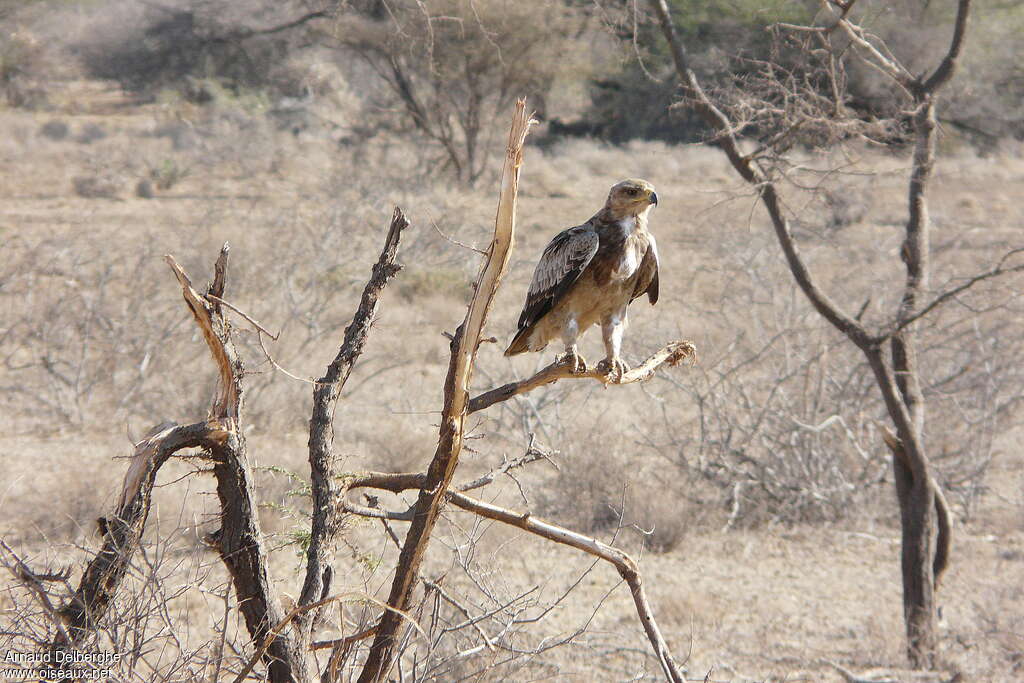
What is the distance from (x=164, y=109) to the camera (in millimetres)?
30031

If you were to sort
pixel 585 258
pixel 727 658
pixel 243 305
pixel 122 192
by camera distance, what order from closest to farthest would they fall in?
pixel 585 258, pixel 727 658, pixel 243 305, pixel 122 192

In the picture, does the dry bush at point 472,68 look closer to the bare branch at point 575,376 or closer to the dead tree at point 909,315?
the dead tree at point 909,315

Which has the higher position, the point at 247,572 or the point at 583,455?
the point at 247,572

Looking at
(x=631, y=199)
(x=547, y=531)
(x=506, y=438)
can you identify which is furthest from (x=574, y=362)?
(x=506, y=438)

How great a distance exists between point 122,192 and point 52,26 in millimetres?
15445

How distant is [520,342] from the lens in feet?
13.7

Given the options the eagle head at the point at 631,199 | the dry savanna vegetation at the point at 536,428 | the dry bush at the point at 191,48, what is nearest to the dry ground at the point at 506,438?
the dry savanna vegetation at the point at 536,428

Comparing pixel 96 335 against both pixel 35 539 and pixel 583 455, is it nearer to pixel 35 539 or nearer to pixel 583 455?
pixel 35 539

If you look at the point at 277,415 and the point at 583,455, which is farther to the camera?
the point at 277,415

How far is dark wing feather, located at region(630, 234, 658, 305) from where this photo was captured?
156 inches

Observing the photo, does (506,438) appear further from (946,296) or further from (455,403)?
(455,403)

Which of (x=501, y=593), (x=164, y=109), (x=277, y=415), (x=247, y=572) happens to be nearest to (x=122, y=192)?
(x=164, y=109)

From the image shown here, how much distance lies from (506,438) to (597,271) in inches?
173

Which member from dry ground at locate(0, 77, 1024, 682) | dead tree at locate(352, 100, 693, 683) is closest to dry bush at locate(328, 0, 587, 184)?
dry ground at locate(0, 77, 1024, 682)
